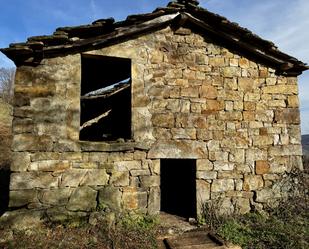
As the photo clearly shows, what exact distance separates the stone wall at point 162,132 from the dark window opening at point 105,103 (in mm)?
1122

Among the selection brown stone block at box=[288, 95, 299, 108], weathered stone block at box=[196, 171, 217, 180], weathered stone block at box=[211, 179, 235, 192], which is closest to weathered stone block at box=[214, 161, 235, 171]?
weathered stone block at box=[196, 171, 217, 180]

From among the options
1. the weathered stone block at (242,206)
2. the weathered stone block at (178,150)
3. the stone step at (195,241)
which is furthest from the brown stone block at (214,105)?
the stone step at (195,241)

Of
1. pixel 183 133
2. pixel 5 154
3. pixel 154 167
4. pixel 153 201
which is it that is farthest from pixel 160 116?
pixel 5 154

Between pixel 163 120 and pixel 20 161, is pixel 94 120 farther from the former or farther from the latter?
pixel 20 161

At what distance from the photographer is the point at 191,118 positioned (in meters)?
5.94

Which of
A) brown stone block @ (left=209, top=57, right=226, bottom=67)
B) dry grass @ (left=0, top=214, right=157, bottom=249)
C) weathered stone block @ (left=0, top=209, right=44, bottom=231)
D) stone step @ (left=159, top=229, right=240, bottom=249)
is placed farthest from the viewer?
brown stone block @ (left=209, top=57, right=226, bottom=67)

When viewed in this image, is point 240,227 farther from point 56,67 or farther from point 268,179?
point 56,67

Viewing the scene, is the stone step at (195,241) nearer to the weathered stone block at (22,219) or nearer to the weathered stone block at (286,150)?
the weathered stone block at (22,219)

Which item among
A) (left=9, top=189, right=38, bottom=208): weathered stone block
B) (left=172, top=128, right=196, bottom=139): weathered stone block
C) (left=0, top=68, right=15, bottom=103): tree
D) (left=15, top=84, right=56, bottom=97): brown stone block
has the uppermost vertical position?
(left=0, top=68, right=15, bottom=103): tree

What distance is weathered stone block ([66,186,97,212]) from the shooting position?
5109mm

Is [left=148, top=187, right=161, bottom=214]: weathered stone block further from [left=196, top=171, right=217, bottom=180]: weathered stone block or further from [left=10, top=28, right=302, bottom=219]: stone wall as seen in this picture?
[left=196, top=171, right=217, bottom=180]: weathered stone block

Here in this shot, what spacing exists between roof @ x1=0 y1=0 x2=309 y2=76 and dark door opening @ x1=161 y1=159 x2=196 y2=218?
2864 mm

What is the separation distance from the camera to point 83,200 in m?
5.16

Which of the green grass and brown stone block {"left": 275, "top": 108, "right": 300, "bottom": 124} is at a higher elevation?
brown stone block {"left": 275, "top": 108, "right": 300, "bottom": 124}
